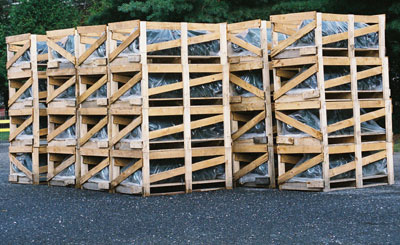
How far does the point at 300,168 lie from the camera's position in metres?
10.4

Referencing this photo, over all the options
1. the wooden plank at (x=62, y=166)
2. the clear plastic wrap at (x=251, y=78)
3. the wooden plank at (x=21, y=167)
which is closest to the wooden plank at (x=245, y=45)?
the clear plastic wrap at (x=251, y=78)

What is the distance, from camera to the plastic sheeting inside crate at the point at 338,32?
10.4m

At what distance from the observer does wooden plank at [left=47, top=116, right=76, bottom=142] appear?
1155 cm

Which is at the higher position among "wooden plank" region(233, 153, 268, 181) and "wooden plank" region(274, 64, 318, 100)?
"wooden plank" region(274, 64, 318, 100)

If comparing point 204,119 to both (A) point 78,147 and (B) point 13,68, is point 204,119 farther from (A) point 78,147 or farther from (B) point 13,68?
(B) point 13,68

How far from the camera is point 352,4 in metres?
24.0

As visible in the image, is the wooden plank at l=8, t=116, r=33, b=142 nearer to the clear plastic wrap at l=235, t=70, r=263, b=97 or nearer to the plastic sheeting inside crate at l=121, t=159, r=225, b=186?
the plastic sheeting inside crate at l=121, t=159, r=225, b=186

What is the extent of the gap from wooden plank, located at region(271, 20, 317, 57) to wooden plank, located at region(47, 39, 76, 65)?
4083 mm

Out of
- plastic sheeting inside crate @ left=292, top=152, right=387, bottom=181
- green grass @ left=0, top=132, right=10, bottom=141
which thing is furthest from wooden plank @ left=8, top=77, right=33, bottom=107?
green grass @ left=0, top=132, right=10, bottom=141

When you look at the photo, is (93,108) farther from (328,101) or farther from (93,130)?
(328,101)

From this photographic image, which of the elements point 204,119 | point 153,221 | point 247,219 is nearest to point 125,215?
point 153,221

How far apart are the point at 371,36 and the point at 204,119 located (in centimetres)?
376

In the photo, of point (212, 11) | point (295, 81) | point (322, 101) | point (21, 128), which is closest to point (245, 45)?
point (295, 81)

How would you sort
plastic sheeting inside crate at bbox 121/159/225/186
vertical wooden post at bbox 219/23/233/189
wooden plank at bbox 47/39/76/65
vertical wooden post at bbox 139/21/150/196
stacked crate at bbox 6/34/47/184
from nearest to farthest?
1. vertical wooden post at bbox 139/21/150/196
2. plastic sheeting inside crate at bbox 121/159/225/186
3. vertical wooden post at bbox 219/23/233/189
4. wooden plank at bbox 47/39/76/65
5. stacked crate at bbox 6/34/47/184
